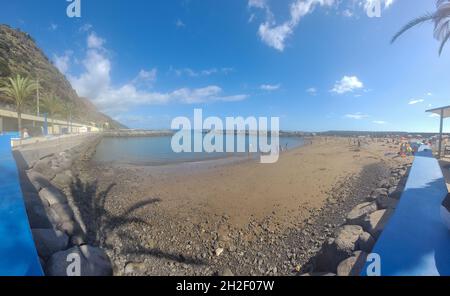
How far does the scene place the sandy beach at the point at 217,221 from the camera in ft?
16.9

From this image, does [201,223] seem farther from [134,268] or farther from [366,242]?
[366,242]

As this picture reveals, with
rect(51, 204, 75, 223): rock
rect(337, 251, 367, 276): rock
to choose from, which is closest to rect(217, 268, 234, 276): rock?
rect(337, 251, 367, 276): rock

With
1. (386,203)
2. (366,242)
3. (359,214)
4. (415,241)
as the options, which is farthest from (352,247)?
(386,203)

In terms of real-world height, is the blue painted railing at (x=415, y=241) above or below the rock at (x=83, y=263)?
above

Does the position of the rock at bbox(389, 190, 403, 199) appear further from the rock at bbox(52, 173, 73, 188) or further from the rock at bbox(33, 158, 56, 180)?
the rock at bbox(33, 158, 56, 180)

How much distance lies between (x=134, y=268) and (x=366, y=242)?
5.15 metres

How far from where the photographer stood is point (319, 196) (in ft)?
31.0

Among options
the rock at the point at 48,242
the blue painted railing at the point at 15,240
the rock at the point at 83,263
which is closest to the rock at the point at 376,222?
the rock at the point at 83,263

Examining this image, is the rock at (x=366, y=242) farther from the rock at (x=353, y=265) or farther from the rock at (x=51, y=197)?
the rock at (x=51, y=197)

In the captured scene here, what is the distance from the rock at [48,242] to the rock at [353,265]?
5.91 meters

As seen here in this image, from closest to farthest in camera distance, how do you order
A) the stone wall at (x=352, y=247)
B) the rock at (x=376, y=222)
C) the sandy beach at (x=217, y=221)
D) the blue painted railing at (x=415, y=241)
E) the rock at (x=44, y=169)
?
the blue painted railing at (x=415, y=241) → the stone wall at (x=352, y=247) → the rock at (x=376, y=222) → the sandy beach at (x=217, y=221) → the rock at (x=44, y=169)
